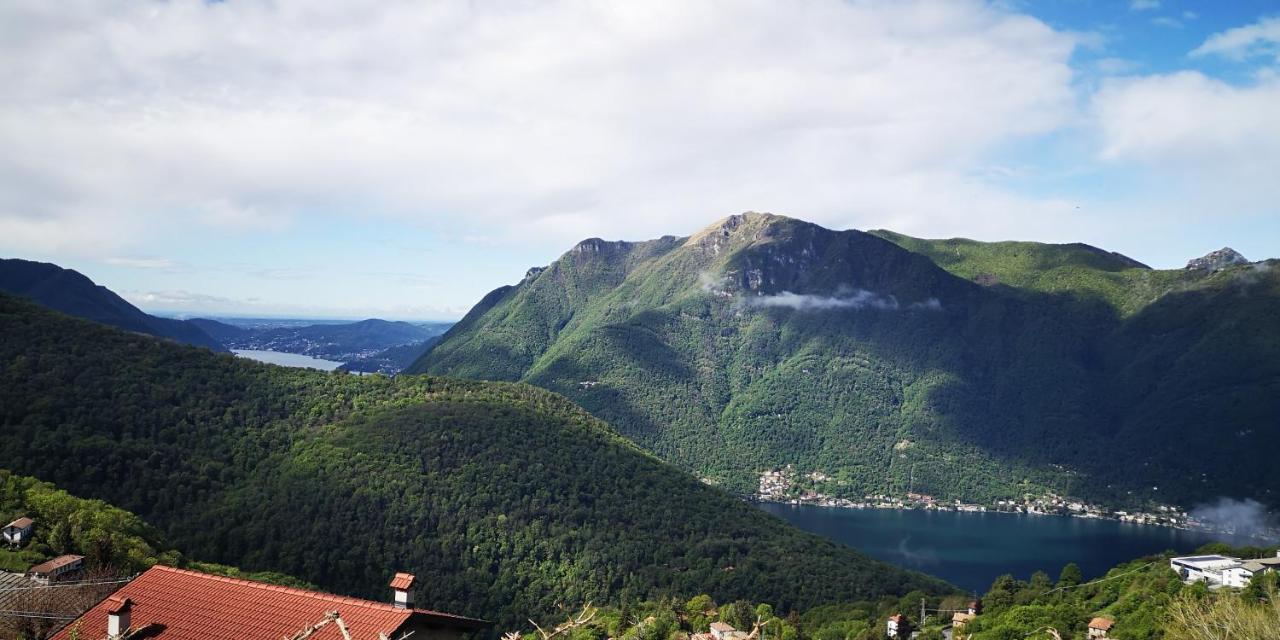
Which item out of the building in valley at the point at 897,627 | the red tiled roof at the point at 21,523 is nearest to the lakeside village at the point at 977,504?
the building in valley at the point at 897,627

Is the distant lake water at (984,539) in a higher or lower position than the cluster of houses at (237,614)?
lower

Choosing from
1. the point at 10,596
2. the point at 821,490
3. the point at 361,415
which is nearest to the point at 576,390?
the point at 821,490

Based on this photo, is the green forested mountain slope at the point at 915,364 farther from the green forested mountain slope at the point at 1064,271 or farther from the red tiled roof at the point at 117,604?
the red tiled roof at the point at 117,604

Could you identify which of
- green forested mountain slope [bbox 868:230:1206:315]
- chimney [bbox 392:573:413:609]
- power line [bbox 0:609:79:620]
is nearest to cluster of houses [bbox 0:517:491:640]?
chimney [bbox 392:573:413:609]

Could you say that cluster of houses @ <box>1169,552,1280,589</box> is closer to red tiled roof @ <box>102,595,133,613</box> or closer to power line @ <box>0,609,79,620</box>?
red tiled roof @ <box>102,595,133,613</box>

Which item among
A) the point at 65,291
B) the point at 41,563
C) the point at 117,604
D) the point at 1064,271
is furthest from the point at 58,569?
the point at 1064,271

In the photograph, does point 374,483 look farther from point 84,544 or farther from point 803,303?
point 803,303

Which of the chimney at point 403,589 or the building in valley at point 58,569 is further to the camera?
the building in valley at point 58,569
